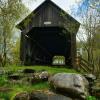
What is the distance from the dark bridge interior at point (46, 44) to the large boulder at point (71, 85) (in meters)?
10.8

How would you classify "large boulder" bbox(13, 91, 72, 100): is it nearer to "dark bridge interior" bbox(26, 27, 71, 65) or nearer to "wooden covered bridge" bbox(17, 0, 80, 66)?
"wooden covered bridge" bbox(17, 0, 80, 66)

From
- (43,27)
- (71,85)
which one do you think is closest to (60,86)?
(71,85)

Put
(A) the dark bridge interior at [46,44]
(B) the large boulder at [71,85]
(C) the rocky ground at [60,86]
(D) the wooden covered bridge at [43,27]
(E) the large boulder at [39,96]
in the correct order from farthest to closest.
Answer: (A) the dark bridge interior at [46,44] → (D) the wooden covered bridge at [43,27] → (B) the large boulder at [71,85] → (C) the rocky ground at [60,86] → (E) the large boulder at [39,96]

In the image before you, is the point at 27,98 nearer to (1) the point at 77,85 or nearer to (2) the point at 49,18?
(1) the point at 77,85

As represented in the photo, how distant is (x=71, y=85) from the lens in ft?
38.7

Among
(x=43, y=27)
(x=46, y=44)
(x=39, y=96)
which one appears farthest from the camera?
(x=46, y=44)

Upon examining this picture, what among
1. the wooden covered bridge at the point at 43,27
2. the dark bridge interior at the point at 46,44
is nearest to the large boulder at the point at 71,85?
the wooden covered bridge at the point at 43,27

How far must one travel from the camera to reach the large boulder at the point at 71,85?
37.8 feet

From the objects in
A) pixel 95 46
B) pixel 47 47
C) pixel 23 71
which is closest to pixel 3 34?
pixel 47 47

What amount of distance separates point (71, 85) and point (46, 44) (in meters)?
17.2

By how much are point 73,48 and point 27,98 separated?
34.5ft

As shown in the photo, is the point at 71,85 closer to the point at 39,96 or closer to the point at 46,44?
the point at 39,96

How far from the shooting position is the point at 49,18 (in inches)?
852

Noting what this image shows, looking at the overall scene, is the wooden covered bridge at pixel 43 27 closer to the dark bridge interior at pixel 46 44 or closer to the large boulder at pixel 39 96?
the dark bridge interior at pixel 46 44
